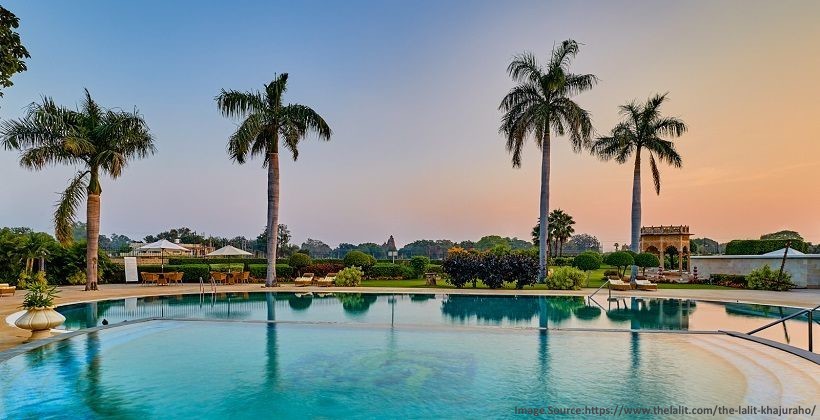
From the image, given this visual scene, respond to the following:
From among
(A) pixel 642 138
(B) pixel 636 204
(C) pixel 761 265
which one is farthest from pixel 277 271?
(C) pixel 761 265

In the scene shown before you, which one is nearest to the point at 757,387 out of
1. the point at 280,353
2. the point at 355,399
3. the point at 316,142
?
the point at 355,399

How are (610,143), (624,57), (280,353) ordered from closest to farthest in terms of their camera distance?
(280,353) → (624,57) → (610,143)

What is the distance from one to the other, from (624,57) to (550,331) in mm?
15516

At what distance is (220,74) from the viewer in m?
23.2

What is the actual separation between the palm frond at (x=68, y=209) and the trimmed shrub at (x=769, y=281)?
101 ft

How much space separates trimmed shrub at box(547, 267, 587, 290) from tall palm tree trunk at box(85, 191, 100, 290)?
20.2 meters

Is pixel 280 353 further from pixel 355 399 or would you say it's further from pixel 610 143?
pixel 610 143

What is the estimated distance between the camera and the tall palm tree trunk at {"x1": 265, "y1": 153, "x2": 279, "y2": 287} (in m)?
23.8

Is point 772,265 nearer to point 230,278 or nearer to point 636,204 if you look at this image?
point 636,204

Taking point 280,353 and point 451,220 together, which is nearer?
point 280,353

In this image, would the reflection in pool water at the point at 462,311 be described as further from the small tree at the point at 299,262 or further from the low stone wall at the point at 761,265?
the low stone wall at the point at 761,265

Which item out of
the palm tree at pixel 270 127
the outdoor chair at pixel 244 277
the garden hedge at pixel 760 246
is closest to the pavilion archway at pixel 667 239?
the garden hedge at pixel 760 246

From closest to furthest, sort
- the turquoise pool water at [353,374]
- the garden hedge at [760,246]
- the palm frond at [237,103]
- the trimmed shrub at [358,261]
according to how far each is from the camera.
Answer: the turquoise pool water at [353,374] < the palm frond at [237,103] < the trimmed shrub at [358,261] < the garden hedge at [760,246]

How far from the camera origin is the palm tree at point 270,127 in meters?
22.6
